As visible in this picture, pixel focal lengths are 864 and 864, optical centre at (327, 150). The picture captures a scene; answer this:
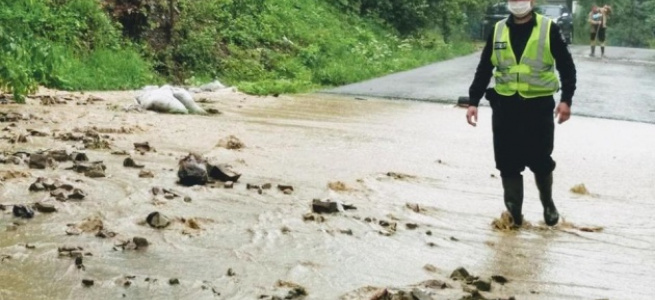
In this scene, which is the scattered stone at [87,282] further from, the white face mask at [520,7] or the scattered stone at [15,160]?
the white face mask at [520,7]

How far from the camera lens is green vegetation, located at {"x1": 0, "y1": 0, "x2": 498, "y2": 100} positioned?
8.80 metres

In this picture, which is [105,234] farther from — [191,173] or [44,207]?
[191,173]

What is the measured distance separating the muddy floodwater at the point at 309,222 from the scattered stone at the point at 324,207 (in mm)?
64

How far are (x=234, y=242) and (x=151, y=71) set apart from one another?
1106 centimetres

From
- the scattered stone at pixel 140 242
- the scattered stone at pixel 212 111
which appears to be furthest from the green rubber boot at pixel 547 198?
the scattered stone at pixel 212 111

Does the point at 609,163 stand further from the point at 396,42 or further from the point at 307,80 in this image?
the point at 396,42

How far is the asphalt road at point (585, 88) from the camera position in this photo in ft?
44.5

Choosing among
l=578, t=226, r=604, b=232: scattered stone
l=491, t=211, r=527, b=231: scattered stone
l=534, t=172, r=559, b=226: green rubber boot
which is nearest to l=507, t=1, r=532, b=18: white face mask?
l=534, t=172, r=559, b=226: green rubber boot

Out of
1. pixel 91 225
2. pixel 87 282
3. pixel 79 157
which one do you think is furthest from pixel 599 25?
pixel 87 282

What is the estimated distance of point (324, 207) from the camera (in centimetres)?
524

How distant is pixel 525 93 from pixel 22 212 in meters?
2.98

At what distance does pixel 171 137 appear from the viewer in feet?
27.2

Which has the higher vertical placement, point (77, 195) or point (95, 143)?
point (77, 195)

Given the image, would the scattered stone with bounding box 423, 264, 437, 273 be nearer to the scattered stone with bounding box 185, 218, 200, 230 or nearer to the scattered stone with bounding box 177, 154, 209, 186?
the scattered stone with bounding box 185, 218, 200, 230
